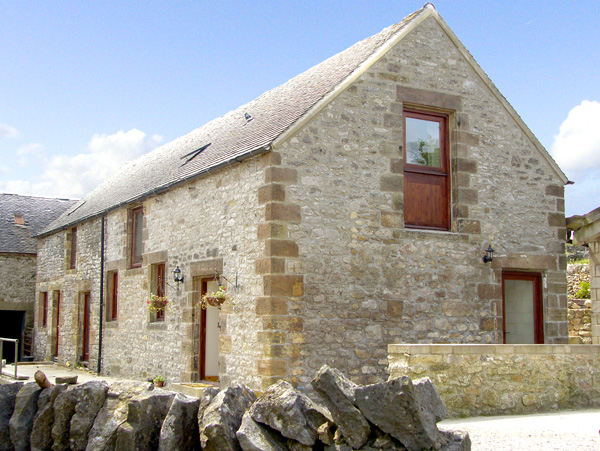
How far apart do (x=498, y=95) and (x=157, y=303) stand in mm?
7695

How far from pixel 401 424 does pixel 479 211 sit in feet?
23.8

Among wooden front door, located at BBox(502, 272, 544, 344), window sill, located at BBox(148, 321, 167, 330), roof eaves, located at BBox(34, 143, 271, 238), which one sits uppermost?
roof eaves, located at BBox(34, 143, 271, 238)

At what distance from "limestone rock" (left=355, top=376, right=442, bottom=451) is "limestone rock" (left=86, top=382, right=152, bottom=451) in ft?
7.32

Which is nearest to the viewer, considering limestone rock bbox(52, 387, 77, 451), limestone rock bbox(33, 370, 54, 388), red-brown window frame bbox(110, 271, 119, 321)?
limestone rock bbox(52, 387, 77, 451)

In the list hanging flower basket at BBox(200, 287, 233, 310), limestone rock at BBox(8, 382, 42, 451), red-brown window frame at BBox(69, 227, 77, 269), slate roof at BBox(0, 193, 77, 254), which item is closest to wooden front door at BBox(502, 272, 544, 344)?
hanging flower basket at BBox(200, 287, 233, 310)

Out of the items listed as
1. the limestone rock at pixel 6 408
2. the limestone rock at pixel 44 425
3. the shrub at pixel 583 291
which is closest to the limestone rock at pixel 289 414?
the limestone rock at pixel 44 425

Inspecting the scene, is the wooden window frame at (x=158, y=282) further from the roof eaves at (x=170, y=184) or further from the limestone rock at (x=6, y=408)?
the limestone rock at (x=6, y=408)

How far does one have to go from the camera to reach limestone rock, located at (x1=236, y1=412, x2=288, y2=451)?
18.5ft

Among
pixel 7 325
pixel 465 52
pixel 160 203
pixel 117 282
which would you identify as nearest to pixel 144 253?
pixel 160 203

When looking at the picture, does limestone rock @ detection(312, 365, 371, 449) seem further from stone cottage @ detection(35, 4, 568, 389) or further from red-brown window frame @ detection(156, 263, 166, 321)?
red-brown window frame @ detection(156, 263, 166, 321)

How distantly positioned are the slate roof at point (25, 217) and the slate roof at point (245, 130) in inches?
219

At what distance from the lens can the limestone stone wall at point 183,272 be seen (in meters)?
→ 11.1

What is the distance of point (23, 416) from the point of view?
7.21 m

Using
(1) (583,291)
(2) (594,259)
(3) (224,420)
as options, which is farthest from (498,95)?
(3) (224,420)
